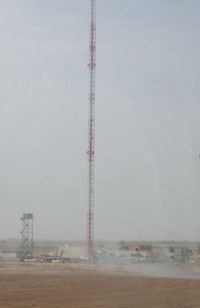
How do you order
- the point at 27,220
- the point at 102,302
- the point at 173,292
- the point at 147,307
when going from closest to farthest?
the point at 147,307
the point at 102,302
the point at 173,292
the point at 27,220

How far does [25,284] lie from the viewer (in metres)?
36.1

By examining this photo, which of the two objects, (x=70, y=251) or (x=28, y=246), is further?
(x=70, y=251)

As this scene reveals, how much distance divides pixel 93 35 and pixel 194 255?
60537 millimetres

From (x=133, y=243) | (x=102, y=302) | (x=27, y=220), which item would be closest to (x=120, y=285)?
(x=102, y=302)

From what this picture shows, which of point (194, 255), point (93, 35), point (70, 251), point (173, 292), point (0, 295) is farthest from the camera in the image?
point (70, 251)

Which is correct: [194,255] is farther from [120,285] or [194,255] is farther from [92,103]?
[120,285]

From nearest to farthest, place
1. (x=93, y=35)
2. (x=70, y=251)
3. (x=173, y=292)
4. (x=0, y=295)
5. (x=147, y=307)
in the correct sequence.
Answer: (x=147, y=307)
(x=0, y=295)
(x=173, y=292)
(x=93, y=35)
(x=70, y=251)

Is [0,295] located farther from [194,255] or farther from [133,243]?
[133,243]

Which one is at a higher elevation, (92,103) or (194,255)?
(92,103)

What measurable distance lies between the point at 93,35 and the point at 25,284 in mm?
33191

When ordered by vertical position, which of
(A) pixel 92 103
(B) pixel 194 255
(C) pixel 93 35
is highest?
(C) pixel 93 35

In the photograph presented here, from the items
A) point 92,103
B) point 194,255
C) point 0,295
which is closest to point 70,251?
point 194,255

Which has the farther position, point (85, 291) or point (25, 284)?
point (25, 284)

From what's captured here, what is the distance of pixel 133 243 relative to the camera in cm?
13588
